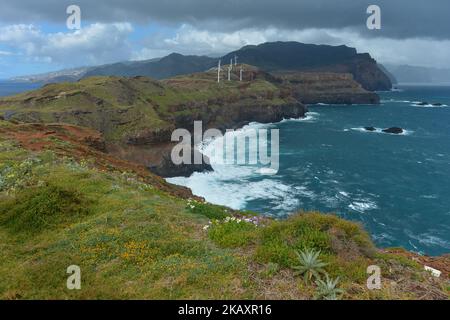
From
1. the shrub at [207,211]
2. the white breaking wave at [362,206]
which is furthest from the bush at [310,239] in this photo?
the white breaking wave at [362,206]

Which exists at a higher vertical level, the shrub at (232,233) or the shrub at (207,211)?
the shrub at (232,233)

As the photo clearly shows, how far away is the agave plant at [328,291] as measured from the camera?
882cm

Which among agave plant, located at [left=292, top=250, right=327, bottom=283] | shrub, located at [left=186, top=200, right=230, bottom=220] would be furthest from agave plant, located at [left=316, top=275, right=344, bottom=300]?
shrub, located at [left=186, top=200, right=230, bottom=220]

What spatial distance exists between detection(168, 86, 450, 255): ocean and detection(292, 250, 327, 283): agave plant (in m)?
Answer: 20.7

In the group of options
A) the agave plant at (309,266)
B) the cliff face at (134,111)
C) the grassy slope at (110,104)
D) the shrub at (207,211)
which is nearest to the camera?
the agave plant at (309,266)

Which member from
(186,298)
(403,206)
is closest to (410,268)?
(186,298)

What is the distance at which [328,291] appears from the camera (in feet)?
29.2

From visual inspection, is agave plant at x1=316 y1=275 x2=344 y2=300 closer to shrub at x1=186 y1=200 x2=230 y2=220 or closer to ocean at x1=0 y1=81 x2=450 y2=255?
shrub at x1=186 y1=200 x2=230 y2=220

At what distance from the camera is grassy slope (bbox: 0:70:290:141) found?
217 feet

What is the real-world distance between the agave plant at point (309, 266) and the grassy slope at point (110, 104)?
60.2 metres

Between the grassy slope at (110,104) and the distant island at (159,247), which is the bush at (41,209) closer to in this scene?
the distant island at (159,247)

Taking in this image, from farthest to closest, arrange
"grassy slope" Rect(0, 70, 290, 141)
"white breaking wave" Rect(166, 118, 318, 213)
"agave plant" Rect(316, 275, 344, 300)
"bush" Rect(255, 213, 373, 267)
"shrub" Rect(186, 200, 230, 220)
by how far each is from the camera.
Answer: "grassy slope" Rect(0, 70, 290, 141), "white breaking wave" Rect(166, 118, 318, 213), "shrub" Rect(186, 200, 230, 220), "bush" Rect(255, 213, 373, 267), "agave plant" Rect(316, 275, 344, 300)
